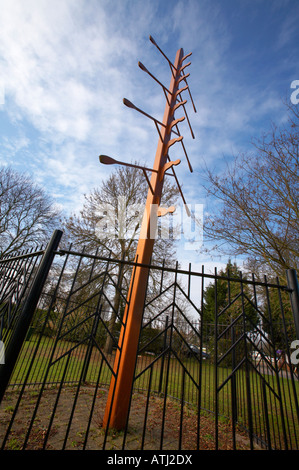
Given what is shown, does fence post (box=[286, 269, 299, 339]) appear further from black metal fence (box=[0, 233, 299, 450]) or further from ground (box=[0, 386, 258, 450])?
ground (box=[0, 386, 258, 450])

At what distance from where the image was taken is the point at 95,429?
3484mm

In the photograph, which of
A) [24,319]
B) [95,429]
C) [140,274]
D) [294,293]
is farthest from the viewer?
[140,274]

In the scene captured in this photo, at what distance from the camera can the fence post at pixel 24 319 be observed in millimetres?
1796

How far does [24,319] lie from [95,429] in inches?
113

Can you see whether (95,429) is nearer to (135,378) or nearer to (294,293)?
(135,378)

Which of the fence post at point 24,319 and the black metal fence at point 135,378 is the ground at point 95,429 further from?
the fence post at point 24,319

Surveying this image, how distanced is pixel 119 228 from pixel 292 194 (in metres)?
8.77

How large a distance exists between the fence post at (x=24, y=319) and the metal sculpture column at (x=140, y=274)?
890mm

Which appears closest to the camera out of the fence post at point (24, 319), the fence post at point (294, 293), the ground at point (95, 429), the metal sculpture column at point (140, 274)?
the fence post at point (24, 319)

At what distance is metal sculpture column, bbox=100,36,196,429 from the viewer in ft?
11.1

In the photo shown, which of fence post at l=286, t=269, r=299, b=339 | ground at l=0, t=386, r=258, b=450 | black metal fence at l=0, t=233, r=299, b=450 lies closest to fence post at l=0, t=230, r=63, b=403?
black metal fence at l=0, t=233, r=299, b=450

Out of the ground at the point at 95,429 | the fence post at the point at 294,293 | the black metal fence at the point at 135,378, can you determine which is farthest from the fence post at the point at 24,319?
the fence post at the point at 294,293

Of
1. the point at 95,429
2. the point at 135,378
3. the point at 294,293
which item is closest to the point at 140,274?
the point at 135,378
